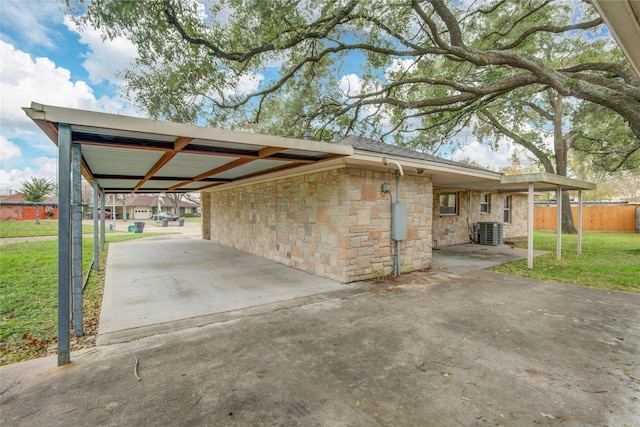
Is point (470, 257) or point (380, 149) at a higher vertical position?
point (380, 149)

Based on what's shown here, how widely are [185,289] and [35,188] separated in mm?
33644

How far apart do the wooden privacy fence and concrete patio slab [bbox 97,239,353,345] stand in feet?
63.8

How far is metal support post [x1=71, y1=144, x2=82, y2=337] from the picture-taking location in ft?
10.2

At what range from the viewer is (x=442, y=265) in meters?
7.38

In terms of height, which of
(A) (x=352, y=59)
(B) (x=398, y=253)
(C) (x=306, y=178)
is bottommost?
(B) (x=398, y=253)

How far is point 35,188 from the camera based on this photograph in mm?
27484

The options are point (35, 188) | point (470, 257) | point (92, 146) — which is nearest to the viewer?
point (92, 146)

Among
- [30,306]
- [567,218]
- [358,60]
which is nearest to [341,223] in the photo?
[30,306]

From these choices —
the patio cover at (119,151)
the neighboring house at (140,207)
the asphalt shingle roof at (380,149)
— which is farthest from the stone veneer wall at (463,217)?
the neighboring house at (140,207)

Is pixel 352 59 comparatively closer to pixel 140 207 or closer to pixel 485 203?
pixel 485 203

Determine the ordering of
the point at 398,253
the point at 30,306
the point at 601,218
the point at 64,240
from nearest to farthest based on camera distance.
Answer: the point at 64,240, the point at 30,306, the point at 398,253, the point at 601,218

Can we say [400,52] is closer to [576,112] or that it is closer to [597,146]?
[576,112]

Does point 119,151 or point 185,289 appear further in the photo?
point 185,289

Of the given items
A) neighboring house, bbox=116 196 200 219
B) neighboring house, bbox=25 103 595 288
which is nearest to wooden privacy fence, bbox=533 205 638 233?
neighboring house, bbox=25 103 595 288
